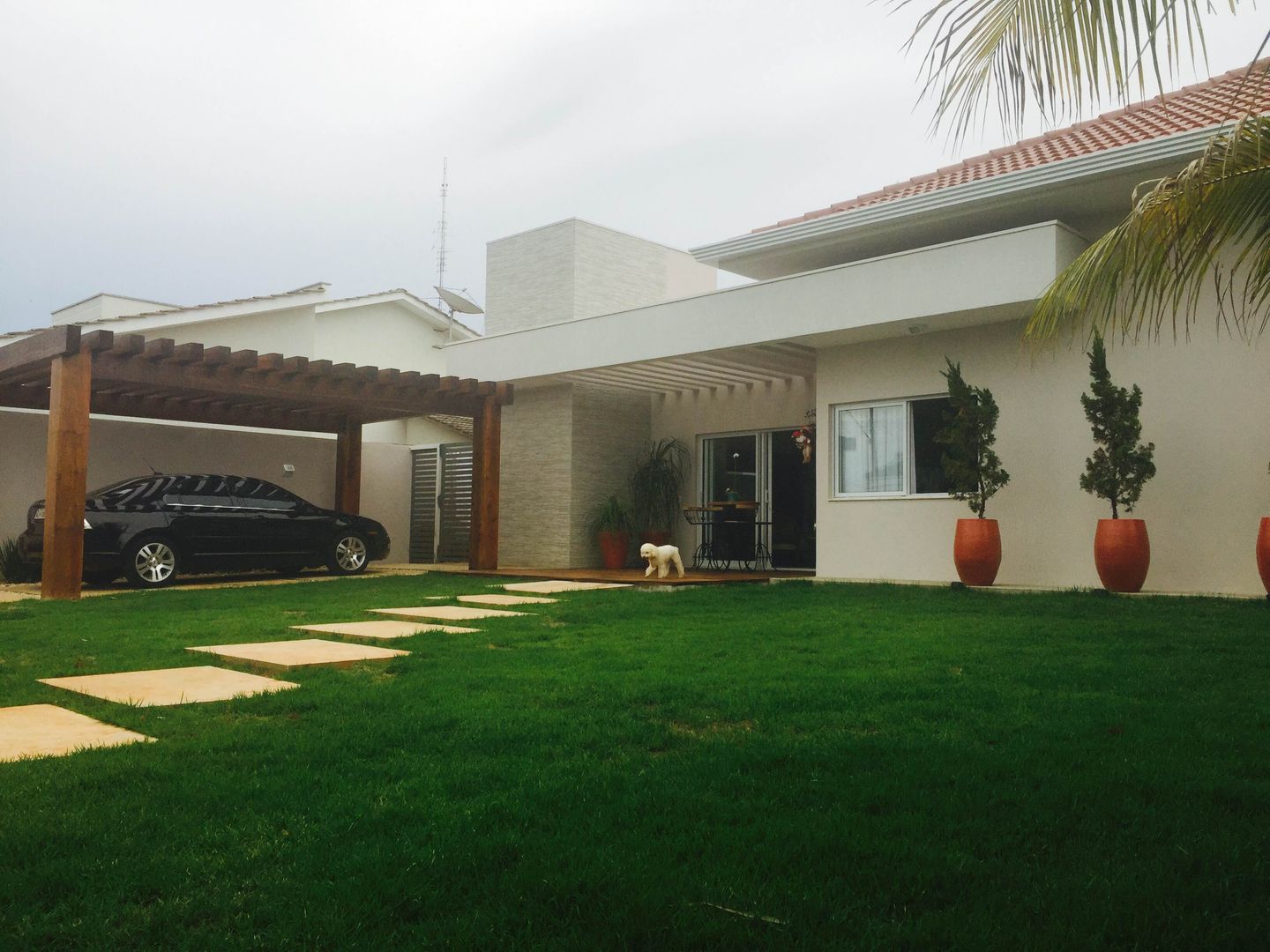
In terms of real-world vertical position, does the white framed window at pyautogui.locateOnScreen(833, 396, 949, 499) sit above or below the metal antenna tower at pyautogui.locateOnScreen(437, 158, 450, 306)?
below

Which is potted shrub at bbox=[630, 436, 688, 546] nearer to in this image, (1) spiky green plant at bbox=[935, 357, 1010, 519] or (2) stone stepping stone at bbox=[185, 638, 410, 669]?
(1) spiky green plant at bbox=[935, 357, 1010, 519]

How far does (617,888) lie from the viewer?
2193 mm

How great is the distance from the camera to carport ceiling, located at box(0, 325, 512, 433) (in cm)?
1091

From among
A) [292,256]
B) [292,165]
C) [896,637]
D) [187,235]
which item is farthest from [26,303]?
[896,637]

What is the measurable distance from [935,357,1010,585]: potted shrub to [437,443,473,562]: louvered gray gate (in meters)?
9.33

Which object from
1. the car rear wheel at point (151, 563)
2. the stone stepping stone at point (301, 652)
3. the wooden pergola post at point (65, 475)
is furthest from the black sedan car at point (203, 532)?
the stone stepping stone at point (301, 652)

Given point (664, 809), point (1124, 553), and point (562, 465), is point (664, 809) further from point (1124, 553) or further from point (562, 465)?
point (562, 465)

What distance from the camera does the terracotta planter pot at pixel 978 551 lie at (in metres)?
10.5

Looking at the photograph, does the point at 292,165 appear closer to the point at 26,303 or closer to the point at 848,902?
the point at 848,902

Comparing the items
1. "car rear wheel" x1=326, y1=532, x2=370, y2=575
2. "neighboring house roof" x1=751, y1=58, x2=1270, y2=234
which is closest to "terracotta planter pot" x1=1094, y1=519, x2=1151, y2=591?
"neighboring house roof" x1=751, y1=58, x2=1270, y2=234

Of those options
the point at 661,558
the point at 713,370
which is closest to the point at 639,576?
the point at 661,558

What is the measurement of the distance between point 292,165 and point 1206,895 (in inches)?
1158

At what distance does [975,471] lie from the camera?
34.0ft

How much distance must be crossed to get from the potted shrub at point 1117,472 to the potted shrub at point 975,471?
37.8 inches
